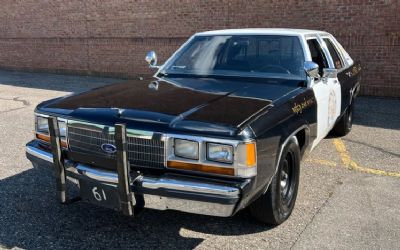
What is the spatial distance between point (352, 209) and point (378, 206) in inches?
10.8

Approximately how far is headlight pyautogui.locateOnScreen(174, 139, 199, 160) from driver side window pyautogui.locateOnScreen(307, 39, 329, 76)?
8.06 ft

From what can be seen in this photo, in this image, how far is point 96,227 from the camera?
12.1ft

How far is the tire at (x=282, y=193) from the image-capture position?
3.42 meters

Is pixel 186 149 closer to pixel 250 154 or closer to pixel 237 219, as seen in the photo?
pixel 250 154

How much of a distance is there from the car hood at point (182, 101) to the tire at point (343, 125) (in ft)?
8.25

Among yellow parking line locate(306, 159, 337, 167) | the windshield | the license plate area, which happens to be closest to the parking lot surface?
yellow parking line locate(306, 159, 337, 167)

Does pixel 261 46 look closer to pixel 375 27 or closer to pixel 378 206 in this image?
pixel 378 206

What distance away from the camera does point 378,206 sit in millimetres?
4105

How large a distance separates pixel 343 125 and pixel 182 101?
12.1 feet

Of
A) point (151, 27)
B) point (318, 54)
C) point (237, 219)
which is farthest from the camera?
point (151, 27)

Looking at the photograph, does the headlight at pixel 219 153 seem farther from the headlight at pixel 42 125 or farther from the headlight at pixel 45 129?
the headlight at pixel 42 125

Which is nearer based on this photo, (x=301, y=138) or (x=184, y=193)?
(x=184, y=193)

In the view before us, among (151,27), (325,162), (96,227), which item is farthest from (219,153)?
(151,27)

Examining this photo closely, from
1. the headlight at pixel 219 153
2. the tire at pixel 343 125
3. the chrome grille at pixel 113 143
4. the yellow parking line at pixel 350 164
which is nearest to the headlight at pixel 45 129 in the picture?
the chrome grille at pixel 113 143
